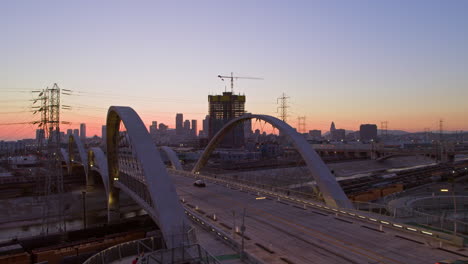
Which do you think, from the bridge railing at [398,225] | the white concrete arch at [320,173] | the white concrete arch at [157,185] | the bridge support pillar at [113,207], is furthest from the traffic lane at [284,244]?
the bridge support pillar at [113,207]

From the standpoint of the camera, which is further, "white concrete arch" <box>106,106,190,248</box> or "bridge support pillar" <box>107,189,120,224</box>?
"bridge support pillar" <box>107,189,120,224</box>

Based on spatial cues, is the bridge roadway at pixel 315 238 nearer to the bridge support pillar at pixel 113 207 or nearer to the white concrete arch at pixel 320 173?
the white concrete arch at pixel 320 173

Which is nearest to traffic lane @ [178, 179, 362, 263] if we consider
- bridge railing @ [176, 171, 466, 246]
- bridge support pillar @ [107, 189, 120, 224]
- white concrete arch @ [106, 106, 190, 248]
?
white concrete arch @ [106, 106, 190, 248]

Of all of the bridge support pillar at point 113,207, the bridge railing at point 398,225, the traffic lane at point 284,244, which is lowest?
the bridge support pillar at point 113,207

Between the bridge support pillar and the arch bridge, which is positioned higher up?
the arch bridge

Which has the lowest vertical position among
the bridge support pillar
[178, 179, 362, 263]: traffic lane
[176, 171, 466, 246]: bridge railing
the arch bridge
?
the bridge support pillar

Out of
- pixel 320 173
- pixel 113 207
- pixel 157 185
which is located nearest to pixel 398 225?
pixel 320 173

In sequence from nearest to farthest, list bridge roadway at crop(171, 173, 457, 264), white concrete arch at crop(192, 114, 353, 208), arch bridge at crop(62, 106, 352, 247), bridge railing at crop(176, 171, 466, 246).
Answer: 1. bridge roadway at crop(171, 173, 457, 264)
2. bridge railing at crop(176, 171, 466, 246)
3. arch bridge at crop(62, 106, 352, 247)
4. white concrete arch at crop(192, 114, 353, 208)

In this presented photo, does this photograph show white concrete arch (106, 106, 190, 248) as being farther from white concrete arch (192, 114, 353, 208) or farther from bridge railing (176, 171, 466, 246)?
white concrete arch (192, 114, 353, 208)
